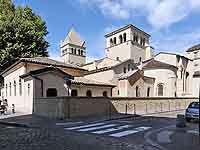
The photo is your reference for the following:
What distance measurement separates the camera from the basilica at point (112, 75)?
84.0 feet

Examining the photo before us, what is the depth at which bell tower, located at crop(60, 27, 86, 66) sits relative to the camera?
7119cm

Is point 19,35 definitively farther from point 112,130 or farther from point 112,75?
point 112,130

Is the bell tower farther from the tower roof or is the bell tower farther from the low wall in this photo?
the low wall

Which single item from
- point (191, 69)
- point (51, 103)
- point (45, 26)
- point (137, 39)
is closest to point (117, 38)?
point (137, 39)

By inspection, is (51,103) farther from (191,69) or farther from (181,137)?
(191,69)

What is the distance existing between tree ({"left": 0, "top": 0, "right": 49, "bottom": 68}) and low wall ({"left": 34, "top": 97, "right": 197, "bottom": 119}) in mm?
12612

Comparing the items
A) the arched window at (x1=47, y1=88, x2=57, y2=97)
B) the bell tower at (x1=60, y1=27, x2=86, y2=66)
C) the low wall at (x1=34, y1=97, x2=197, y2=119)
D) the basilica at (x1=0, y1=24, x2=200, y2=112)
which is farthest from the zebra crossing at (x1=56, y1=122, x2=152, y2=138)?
the bell tower at (x1=60, y1=27, x2=86, y2=66)

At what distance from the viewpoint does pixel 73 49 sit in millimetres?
71938

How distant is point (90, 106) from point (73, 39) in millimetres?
55078

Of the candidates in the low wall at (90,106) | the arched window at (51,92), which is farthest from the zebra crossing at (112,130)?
the arched window at (51,92)

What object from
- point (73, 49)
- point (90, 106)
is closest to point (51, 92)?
point (90, 106)

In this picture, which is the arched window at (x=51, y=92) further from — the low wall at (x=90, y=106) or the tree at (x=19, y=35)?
the tree at (x=19, y=35)

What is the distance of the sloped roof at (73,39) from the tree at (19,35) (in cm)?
3369

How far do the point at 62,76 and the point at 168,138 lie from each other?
17433 mm
